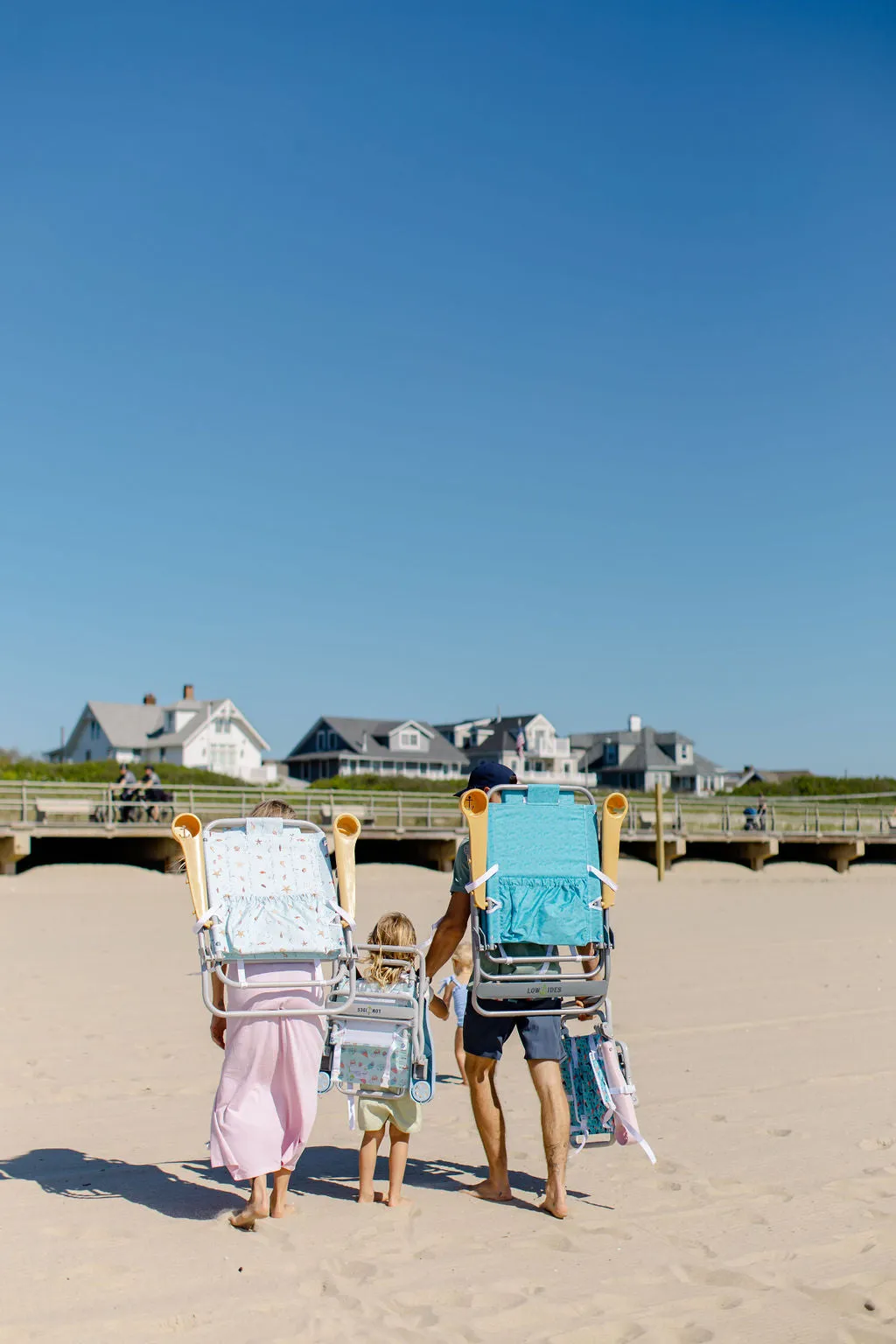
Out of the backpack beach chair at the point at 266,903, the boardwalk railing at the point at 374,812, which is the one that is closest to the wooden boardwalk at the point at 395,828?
the boardwalk railing at the point at 374,812

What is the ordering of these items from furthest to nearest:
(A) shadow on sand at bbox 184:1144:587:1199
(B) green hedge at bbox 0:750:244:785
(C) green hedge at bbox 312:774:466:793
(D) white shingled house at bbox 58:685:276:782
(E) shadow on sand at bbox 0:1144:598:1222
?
(D) white shingled house at bbox 58:685:276:782
(C) green hedge at bbox 312:774:466:793
(B) green hedge at bbox 0:750:244:785
(A) shadow on sand at bbox 184:1144:587:1199
(E) shadow on sand at bbox 0:1144:598:1222

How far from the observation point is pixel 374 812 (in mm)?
29172

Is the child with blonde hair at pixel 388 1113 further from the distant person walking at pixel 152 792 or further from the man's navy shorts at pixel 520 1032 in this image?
the distant person walking at pixel 152 792

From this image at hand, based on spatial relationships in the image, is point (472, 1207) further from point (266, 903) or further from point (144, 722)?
point (144, 722)

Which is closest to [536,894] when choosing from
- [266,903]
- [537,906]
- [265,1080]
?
[537,906]

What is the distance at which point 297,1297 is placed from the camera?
13.6 ft

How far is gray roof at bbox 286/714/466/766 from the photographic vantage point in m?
77.4

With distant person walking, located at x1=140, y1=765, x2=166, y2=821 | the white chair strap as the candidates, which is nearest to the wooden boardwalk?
distant person walking, located at x1=140, y1=765, x2=166, y2=821

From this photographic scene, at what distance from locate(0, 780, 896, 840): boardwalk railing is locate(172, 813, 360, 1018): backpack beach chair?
55.5ft

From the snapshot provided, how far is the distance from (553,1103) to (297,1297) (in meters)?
1.27

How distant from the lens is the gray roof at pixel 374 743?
77.4 m

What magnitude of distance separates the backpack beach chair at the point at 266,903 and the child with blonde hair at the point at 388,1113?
0.19m

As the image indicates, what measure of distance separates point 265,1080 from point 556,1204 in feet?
4.25

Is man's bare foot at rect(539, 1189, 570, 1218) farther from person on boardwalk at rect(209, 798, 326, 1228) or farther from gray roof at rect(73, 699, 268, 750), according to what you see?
gray roof at rect(73, 699, 268, 750)
